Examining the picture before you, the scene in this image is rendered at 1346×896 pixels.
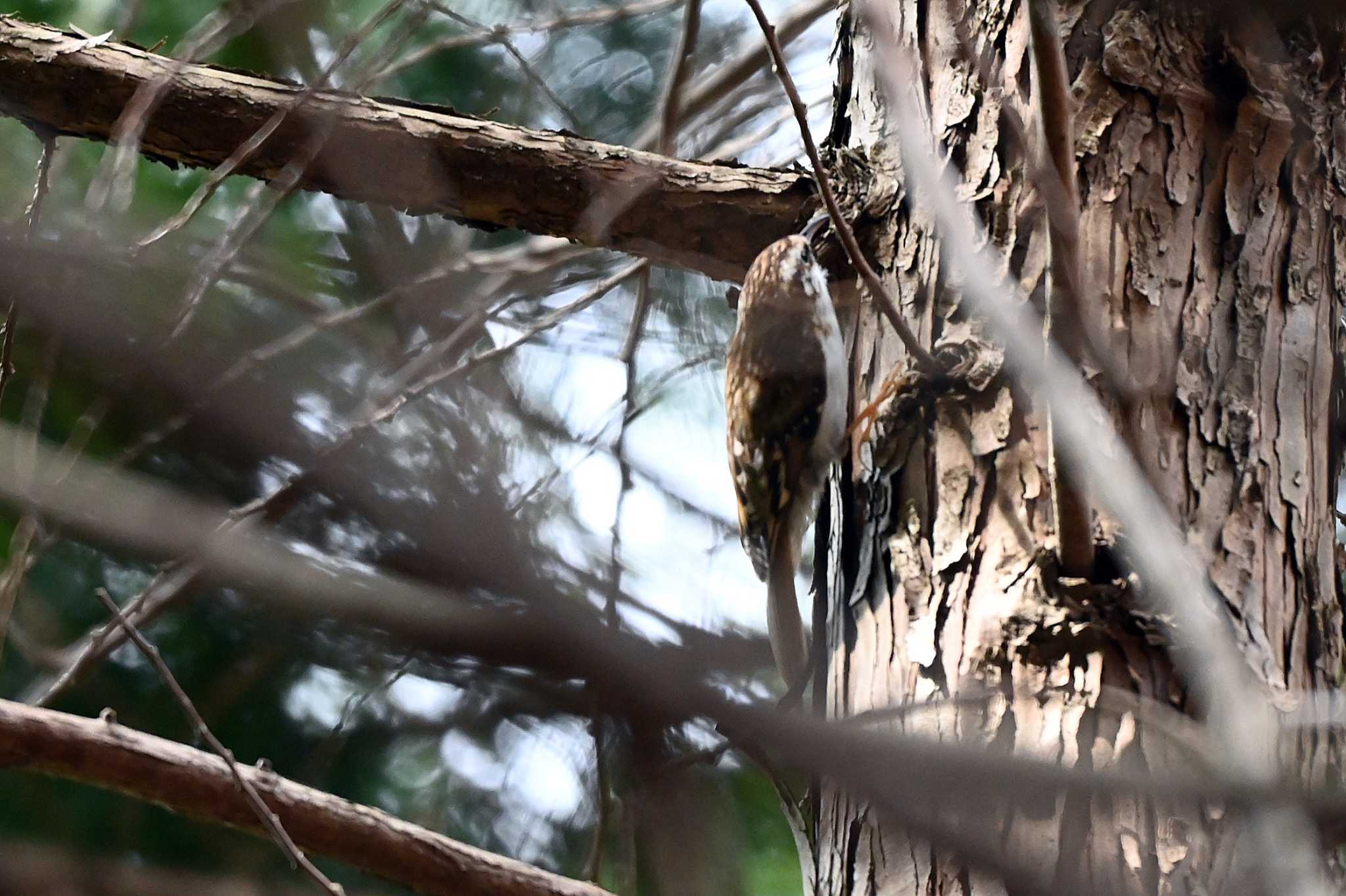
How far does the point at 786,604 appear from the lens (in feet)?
8.87

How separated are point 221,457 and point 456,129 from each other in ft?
6.38

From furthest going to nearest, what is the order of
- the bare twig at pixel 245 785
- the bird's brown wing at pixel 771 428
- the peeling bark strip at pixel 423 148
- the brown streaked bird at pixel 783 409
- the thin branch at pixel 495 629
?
the bird's brown wing at pixel 771 428 < the brown streaked bird at pixel 783 409 < the peeling bark strip at pixel 423 148 < the bare twig at pixel 245 785 < the thin branch at pixel 495 629

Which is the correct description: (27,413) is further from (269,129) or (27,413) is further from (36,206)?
(269,129)

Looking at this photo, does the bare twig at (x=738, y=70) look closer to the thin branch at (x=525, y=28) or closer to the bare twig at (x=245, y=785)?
the thin branch at (x=525, y=28)

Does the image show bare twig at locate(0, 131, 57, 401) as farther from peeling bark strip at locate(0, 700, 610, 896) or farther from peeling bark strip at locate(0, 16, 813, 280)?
peeling bark strip at locate(0, 700, 610, 896)

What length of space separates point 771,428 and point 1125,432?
1.30m

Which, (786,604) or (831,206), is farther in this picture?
(786,604)

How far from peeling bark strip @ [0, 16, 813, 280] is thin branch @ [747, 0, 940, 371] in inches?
17.1

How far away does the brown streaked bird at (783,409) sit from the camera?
268cm

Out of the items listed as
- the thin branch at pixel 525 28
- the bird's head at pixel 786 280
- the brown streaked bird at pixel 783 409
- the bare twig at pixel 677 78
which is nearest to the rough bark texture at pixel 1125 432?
the bird's head at pixel 786 280

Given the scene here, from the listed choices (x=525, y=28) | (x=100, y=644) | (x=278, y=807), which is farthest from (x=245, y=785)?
(x=525, y=28)

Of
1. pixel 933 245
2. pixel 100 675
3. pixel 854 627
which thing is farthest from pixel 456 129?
pixel 100 675

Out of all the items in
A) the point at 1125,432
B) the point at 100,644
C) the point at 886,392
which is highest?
the point at 886,392

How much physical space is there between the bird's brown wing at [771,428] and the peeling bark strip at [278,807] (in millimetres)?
1050
